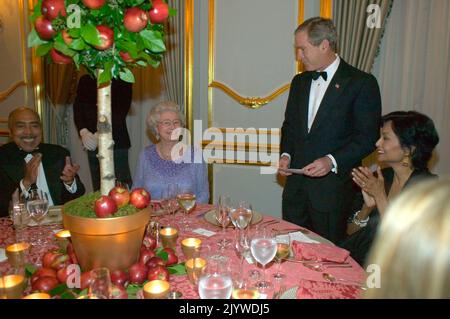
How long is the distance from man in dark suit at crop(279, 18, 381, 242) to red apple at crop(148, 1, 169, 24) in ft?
4.91

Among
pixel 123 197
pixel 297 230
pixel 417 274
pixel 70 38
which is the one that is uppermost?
pixel 70 38

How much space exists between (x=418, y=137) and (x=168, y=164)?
1.54 m

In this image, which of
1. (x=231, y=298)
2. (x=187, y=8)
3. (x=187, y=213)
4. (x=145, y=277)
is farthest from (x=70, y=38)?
(x=187, y=8)

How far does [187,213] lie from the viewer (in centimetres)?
198

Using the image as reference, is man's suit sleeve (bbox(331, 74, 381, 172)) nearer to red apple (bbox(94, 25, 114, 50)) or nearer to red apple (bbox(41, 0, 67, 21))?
red apple (bbox(94, 25, 114, 50))

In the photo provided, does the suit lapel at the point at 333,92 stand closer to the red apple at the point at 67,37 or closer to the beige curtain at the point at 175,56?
the red apple at the point at 67,37

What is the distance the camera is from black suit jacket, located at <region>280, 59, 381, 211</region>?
2557mm

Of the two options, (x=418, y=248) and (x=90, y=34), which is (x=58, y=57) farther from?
(x=418, y=248)

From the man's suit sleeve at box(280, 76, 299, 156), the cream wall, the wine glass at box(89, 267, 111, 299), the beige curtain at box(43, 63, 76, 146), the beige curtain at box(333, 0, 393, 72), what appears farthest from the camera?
the beige curtain at box(43, 63, 76, 146)

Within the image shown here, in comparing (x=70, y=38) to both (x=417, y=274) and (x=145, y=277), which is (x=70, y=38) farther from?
(x=417, y=274)

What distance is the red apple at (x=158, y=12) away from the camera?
4.14 feet

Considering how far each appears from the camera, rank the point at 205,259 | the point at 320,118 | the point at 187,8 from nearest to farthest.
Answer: the point at 205,259, the point at 320,118, the point at 187,8

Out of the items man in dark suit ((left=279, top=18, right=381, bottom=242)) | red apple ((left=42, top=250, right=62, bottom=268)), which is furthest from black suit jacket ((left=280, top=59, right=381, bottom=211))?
red apple ((left=42, top=250, right=62, bottom=268))

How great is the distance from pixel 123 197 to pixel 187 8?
134 inches
